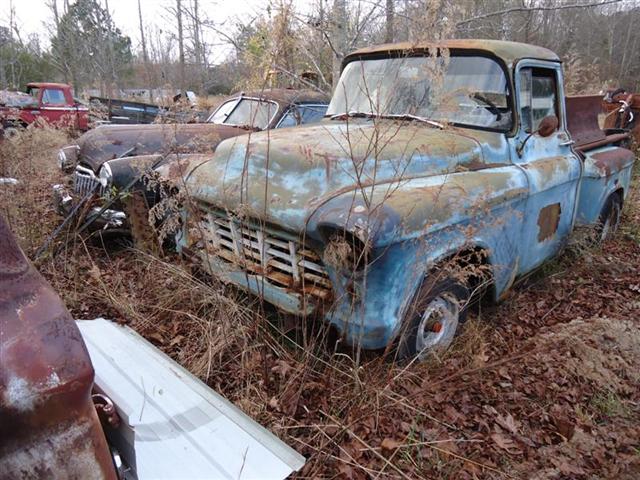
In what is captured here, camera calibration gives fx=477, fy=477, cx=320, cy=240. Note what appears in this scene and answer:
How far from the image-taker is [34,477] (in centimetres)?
85

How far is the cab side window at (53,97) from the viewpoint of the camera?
505 inches

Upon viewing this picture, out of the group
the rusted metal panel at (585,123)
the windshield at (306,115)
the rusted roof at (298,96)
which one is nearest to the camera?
the rusted metal panel at (585,123)

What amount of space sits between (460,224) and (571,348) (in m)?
1.18

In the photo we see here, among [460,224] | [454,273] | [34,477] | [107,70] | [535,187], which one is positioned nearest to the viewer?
[34,477]

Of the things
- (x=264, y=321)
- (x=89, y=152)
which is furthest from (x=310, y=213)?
(x=89, y=152)

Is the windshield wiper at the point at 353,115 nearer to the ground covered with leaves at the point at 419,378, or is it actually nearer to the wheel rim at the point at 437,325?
the wheel rim at the point at 437,325

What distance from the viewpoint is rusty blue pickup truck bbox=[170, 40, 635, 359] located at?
90.0 inches

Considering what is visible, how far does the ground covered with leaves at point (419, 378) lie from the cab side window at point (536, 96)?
→ 4.42ft

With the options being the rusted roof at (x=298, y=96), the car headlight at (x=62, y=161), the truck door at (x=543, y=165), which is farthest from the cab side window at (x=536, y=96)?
the car headlight at (x=62, y=161)

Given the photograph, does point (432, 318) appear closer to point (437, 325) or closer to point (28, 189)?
point (437, 325)

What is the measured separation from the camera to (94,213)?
3.99m

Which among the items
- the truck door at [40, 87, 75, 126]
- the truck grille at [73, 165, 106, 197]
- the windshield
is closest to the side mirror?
the windshield

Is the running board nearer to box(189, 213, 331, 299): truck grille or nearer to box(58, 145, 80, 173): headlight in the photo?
box(189, 213, 331, 299): truck grille

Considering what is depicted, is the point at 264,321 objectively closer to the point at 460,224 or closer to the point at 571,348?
the point at 460,224
